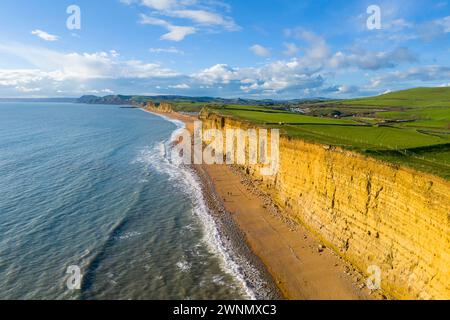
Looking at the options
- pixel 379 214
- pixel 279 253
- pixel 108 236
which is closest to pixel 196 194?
pixel 108 236

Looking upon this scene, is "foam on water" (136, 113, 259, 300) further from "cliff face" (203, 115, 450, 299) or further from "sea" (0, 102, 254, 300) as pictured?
"cliff face" (203, 115, 450, 299)

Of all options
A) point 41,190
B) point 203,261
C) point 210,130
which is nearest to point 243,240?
point 203,261

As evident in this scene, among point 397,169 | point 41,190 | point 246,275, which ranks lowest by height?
point 246,275

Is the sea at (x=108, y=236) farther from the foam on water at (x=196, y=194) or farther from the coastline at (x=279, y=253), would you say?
the coastline at (x=279, y=253)

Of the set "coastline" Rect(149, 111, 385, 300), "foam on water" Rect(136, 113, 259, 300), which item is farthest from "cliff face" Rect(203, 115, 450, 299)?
"foam on water" Rect(136, 113, 259, 300)

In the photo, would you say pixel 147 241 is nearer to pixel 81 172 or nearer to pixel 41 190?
pixel 41 190
